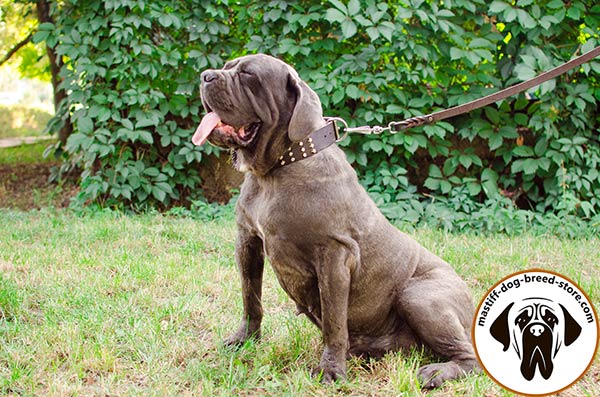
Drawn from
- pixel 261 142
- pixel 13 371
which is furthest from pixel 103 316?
pixel 261 142

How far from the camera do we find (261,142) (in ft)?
10.1

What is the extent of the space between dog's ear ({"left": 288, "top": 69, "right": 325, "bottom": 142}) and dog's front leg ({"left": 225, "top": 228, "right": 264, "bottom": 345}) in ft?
2.06

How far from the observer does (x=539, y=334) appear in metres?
2.68

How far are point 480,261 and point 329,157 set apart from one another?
8.00 ft

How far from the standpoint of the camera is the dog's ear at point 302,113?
2992mm

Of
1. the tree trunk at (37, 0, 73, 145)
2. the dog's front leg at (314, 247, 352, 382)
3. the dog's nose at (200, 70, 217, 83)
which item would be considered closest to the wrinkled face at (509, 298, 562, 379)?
the dog's front leg at (314, 247, 352, 382)

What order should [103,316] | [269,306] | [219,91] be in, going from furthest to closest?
[269,306] → [103,316] → [219,91]

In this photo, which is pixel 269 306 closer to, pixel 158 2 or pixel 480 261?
pixel 480 261

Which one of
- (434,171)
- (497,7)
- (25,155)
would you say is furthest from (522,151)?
(25,155)

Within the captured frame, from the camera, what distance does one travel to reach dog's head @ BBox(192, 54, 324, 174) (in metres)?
3.00

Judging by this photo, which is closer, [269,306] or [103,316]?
[103,316]

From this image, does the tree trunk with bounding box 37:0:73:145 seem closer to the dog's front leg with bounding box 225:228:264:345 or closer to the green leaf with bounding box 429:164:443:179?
the green leaf with bounding box 429:164:443:179

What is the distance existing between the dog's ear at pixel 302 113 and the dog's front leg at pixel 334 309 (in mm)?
537

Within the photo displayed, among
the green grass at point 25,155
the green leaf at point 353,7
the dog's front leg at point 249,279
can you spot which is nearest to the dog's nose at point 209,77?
the dog's front leg at point 249,279
